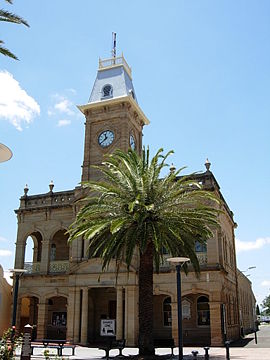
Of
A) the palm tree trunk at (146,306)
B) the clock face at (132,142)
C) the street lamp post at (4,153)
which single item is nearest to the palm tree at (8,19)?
the street lamp post at (4,153)

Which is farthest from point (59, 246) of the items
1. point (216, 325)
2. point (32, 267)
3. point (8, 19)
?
point (8, 19)

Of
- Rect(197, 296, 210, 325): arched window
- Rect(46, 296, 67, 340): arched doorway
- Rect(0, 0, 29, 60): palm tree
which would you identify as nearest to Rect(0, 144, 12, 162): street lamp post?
Rect(0, 0, 29, 60): palm tree

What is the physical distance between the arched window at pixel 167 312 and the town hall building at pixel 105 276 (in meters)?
0.07

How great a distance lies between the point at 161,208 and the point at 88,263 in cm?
1265

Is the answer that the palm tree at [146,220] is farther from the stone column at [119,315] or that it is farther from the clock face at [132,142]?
the clock face at [132,142]

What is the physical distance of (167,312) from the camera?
3262 centimetres

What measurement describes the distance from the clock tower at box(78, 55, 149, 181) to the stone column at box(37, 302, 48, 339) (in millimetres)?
10454

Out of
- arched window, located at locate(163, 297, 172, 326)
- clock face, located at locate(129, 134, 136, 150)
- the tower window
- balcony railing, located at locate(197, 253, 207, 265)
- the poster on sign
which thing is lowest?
the poster on sign

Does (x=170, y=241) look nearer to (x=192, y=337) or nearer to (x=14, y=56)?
(x=14, y=56)

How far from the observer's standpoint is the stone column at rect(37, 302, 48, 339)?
32719mm

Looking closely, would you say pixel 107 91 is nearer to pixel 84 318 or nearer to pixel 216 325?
pixel 84 318

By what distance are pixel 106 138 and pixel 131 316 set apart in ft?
47.2

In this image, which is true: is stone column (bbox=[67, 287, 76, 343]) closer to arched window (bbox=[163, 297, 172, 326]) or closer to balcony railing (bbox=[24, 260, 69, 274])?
balcony railing (bbox=[24, 260, 69, 274])

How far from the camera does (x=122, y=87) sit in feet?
121
